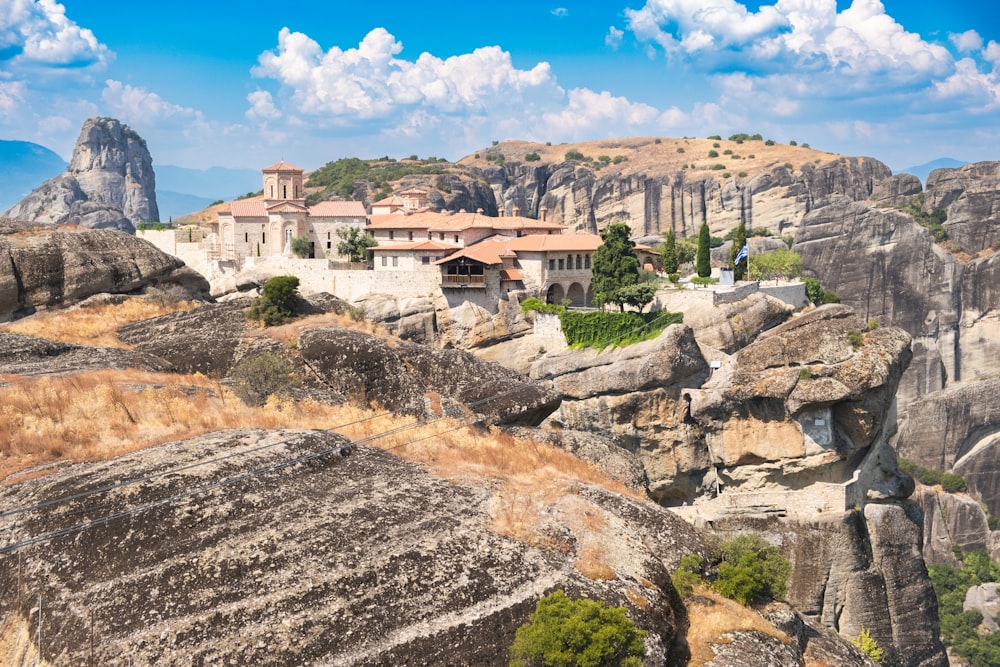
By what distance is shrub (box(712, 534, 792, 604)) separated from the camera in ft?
67.5

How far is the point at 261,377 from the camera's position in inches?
1124

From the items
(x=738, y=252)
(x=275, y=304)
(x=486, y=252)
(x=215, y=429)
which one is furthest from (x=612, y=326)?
(x=215, y=429)

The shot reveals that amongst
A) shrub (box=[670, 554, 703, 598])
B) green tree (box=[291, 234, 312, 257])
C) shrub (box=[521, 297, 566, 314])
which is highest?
green tree (box=[291, 234, 312, 257])

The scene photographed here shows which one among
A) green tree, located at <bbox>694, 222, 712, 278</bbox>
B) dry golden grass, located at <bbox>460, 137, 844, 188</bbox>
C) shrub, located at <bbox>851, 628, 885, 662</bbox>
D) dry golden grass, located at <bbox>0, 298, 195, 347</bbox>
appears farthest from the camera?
dry golden grass, located at <bbox>460, 137, 844, 188</bbox>

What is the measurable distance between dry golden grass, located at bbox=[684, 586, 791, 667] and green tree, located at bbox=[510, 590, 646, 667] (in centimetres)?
287

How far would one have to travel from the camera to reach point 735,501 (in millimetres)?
45000

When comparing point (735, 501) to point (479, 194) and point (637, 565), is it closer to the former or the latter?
point (637, 565)

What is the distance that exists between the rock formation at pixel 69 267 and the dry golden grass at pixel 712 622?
3041 cm

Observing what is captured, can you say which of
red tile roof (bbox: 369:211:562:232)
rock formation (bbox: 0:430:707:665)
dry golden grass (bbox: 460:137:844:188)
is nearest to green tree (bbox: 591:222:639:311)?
red tile roof (bbox: 369:211:562:232)

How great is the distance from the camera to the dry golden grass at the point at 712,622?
1811 centimetres

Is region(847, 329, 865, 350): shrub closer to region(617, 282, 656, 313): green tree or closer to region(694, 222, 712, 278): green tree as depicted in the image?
region(617, 282, 656, 313): green tree

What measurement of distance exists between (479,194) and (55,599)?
113 m

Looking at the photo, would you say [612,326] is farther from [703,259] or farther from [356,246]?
[356,246]

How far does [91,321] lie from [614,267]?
92.4ft
